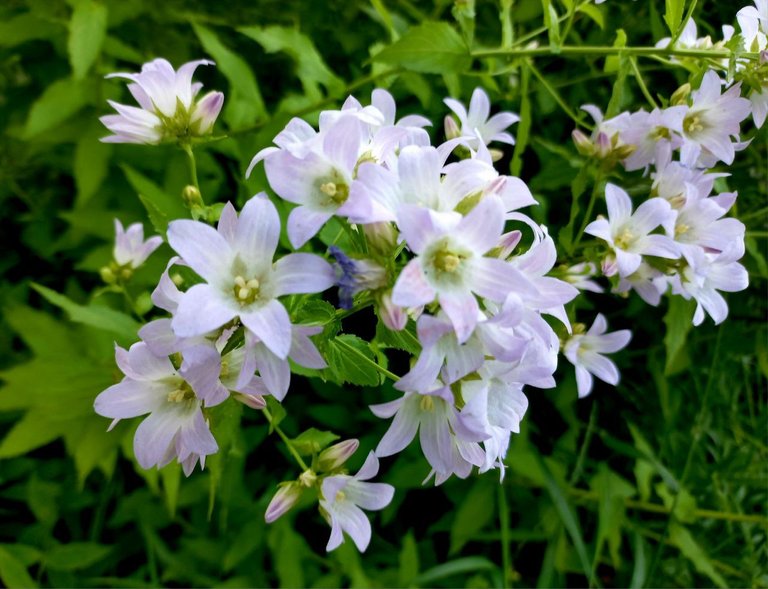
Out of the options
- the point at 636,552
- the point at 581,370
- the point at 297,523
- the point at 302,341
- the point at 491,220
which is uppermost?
the point at 491,220

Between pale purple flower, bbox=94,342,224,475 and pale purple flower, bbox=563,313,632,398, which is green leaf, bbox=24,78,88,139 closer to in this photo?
pale purple flower, bbox=94,342,224,475

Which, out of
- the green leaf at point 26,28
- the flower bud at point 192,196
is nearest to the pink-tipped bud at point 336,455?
the flower bud at point 192,196

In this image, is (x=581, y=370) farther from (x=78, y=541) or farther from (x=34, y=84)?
(x=34, y=84)

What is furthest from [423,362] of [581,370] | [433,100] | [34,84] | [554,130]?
[34,84]

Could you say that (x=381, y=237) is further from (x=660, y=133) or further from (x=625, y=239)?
(x=660, y=133)

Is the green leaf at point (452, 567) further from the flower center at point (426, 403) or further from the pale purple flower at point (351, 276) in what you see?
the pale purple flower at point (351, 276)

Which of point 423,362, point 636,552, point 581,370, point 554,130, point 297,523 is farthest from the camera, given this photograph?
point 297,523

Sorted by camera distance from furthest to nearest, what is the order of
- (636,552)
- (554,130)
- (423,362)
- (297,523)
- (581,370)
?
(297,523), (554,130), (636,552), (581,370), (423,362)
